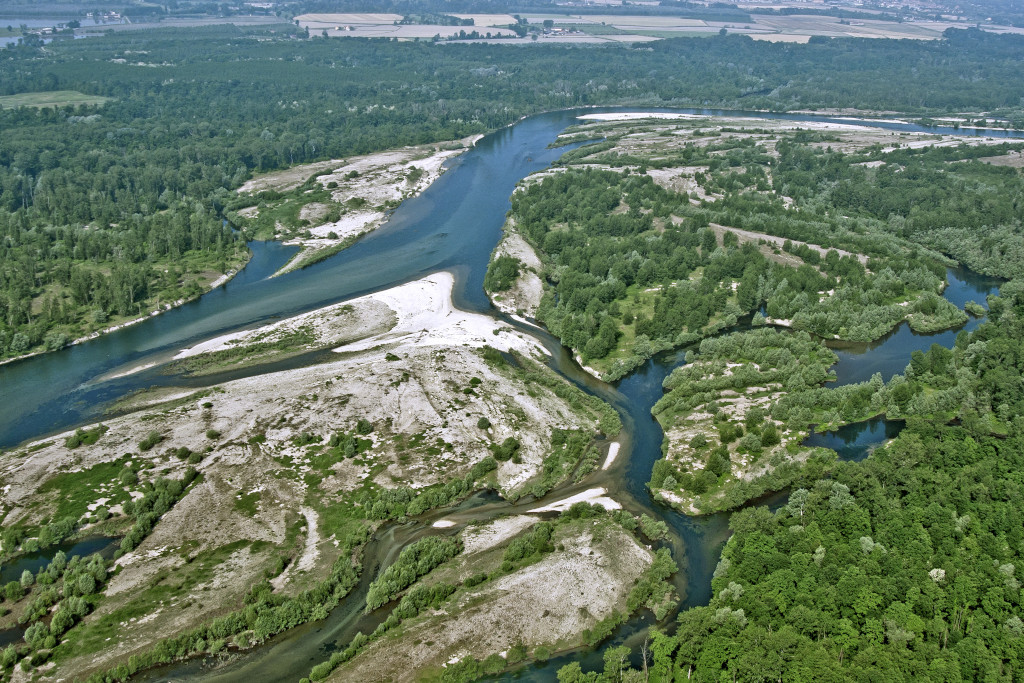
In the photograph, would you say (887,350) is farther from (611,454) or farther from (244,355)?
(244,355)

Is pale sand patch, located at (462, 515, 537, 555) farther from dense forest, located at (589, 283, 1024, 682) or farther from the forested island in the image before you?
dense forest, located at (589, 283, 1024, 682)

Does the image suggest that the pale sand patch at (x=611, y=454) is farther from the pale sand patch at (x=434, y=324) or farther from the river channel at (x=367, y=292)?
the pale sand patch at (x=434, y=324)

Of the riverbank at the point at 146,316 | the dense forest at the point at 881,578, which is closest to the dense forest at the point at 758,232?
the dense forest at the point at 881,578

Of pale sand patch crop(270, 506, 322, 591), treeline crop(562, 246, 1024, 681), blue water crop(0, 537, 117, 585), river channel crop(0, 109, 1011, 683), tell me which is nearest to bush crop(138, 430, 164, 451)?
blue water crop(0, 537, 117, 585)

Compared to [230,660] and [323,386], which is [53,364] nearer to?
[323,386]

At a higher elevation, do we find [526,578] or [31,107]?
[31,107]

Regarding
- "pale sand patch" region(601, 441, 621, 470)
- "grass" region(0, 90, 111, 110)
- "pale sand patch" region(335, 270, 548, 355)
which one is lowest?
"pale sand patch" region(601, 441, 621, 470)

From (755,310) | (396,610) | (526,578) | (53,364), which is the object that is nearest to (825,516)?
(526,578)
